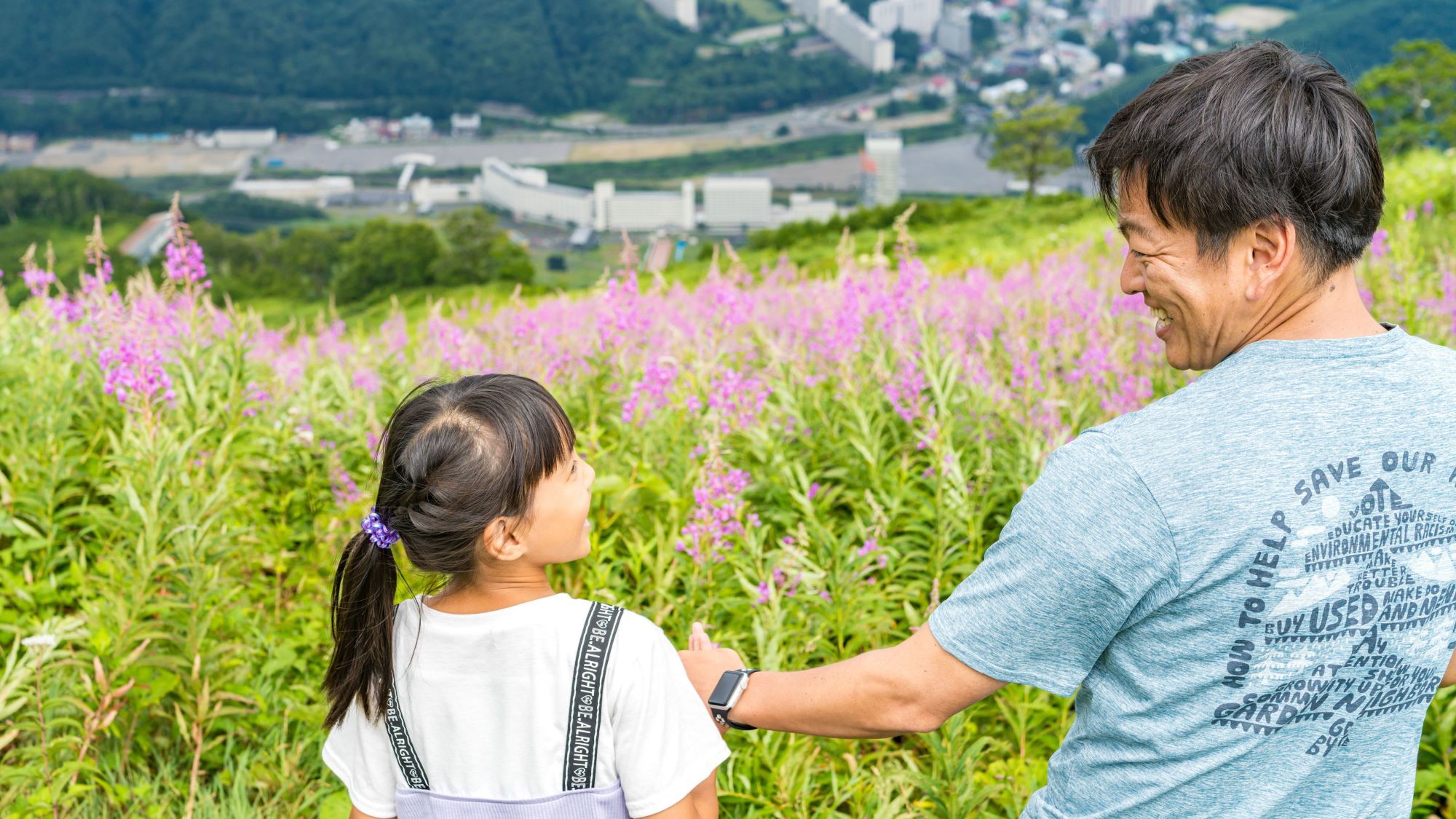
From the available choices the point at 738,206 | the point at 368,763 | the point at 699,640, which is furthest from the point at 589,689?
the point at 738,206

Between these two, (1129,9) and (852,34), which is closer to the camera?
(1129,9)

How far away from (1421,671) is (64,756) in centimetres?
356

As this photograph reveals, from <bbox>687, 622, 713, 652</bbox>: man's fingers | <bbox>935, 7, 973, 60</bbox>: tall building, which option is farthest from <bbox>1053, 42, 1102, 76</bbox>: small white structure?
<bbox>687, 622, 713, 652</bbox>: man's fingers

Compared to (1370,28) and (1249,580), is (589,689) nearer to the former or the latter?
(1249,580)

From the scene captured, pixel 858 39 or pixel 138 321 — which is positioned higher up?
pixel 858 39

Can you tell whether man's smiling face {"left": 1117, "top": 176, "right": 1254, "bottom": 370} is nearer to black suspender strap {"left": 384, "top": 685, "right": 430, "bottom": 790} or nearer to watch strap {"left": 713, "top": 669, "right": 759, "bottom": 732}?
watch strap {"left": 713, "top": 669, "right": 759, "bottom": 732}

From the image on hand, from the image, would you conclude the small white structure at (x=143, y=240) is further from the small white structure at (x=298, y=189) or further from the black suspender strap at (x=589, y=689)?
the black suspender strap at (x=589, y=689)

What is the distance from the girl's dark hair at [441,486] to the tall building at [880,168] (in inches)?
3693

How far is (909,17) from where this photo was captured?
127 m

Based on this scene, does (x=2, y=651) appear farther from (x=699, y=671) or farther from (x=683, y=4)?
(x=683, y=4)

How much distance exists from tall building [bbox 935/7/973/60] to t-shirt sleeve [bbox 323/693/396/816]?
132 meters

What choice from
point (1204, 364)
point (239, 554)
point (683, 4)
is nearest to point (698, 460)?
point (239, 554)

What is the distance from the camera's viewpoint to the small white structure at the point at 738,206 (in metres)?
89.5

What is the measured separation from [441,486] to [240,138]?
131153 millimetres
